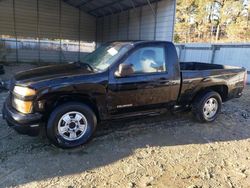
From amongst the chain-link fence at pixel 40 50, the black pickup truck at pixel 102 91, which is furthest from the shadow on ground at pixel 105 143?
the chain-link fence at pixel 40 50

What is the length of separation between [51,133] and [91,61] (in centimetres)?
155

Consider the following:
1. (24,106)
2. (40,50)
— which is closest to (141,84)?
(24,106)

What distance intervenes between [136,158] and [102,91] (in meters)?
1.16

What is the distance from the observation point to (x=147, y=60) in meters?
4.31

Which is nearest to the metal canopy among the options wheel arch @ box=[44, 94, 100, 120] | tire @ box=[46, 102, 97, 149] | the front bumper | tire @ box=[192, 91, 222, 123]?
tire @ box=[192, 91, 222, 123]

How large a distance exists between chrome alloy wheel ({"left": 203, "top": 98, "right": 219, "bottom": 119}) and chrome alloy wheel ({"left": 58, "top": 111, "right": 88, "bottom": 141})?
2.66 meters

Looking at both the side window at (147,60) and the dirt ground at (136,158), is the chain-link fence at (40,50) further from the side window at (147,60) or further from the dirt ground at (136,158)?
the side window at (147,60)

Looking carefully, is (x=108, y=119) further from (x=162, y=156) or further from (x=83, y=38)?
(x=83, y=38)

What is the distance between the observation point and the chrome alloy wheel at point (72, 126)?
12.2 ft

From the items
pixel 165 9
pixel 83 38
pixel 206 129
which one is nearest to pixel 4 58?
pixel 83 38

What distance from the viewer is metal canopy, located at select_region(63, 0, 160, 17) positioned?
15.5 m

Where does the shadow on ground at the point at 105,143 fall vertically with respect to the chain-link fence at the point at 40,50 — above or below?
below

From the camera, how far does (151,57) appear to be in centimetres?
437

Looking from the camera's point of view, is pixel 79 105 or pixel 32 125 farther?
pixel 79 105
